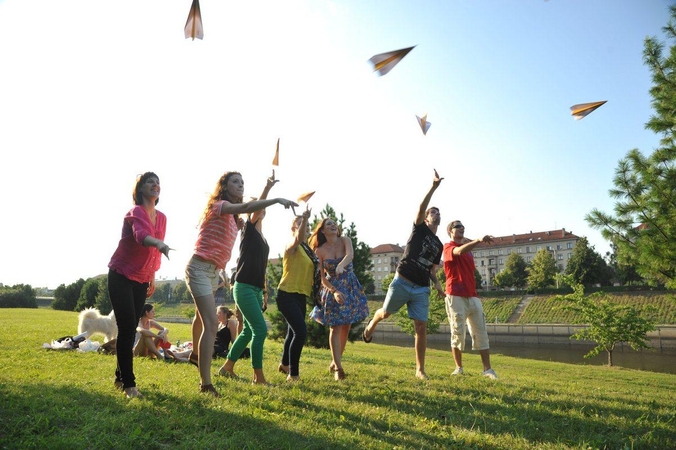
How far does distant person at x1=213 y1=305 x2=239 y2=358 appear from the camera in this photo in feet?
25.9

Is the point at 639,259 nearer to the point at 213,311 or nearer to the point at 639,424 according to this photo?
the point at 639,424

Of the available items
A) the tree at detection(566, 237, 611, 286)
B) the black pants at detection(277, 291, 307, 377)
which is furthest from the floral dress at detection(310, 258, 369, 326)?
the tree at detection(566, 237, 611, 286)

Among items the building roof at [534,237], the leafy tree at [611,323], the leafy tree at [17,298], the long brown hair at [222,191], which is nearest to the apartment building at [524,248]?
the building roof at [534,237]

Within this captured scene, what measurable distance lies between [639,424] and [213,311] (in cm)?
393

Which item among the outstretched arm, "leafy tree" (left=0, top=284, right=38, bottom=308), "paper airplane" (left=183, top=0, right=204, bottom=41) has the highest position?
"paper airplane" (left=183, top=0, right=204, bottom=41)

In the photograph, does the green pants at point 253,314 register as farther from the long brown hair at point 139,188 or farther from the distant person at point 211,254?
the long brown hair at point 139,188

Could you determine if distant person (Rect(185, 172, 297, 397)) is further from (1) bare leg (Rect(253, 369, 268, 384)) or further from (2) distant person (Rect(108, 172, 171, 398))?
(1) bare leg (Rect(253, 369, 268, 384))

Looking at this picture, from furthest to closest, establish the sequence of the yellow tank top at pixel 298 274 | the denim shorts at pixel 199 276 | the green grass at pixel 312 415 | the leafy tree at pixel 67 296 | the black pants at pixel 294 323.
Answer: the leafy tree at pixel 67 296 < the yellow tank top at pixel 298 274 < the black pants at pixel 294 323 < the denim shorts at pixel 199 276 < the green grass at pixel 312 415

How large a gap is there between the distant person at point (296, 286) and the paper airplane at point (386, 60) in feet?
6.41

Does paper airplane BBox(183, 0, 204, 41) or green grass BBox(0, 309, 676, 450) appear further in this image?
paper airplane BBox(183, 0, 204, 41)

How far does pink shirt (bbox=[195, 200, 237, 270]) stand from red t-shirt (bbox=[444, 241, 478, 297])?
405cm

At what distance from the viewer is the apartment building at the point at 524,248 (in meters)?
115

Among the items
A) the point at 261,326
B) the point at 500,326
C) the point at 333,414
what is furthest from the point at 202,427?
the point at 500,326

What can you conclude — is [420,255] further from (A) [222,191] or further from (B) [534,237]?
(B) [534,237]
